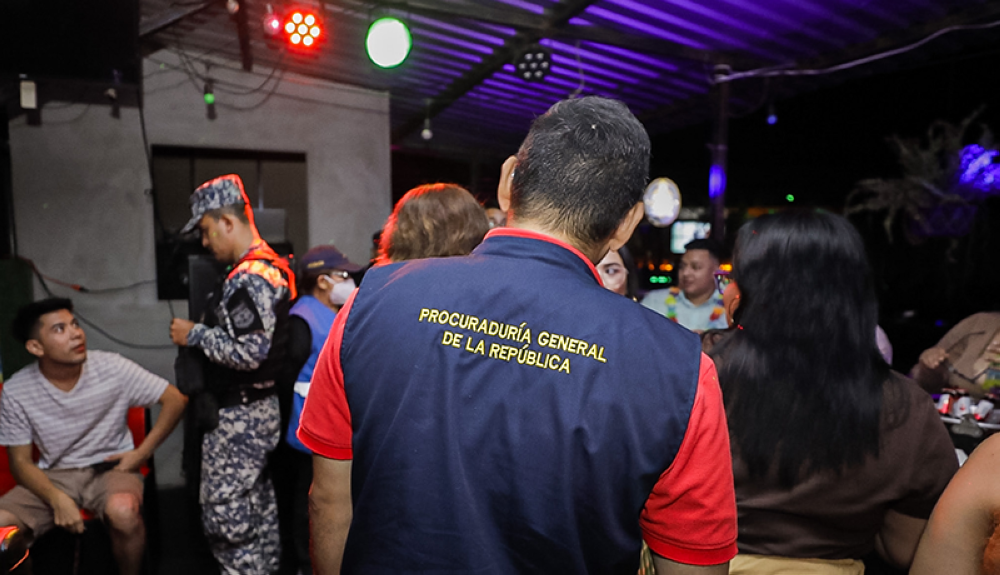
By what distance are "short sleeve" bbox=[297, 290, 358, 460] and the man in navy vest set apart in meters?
0.04

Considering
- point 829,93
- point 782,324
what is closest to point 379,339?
point 782,324

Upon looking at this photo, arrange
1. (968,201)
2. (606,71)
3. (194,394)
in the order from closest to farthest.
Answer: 1. (194,394)
2. (968,201)
3. (606,71)

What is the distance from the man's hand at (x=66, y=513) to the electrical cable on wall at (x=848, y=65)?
5959 millimetres

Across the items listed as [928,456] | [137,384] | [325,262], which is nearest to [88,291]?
[137,384]

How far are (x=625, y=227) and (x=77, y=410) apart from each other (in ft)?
10.3

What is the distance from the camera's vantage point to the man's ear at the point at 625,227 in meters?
1.03

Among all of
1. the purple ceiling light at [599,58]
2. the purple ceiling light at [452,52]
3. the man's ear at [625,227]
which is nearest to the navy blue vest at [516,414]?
the man's ear at [625,227]

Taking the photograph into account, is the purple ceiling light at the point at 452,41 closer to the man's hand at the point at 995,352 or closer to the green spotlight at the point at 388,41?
the green spotlight at the point at 388,41

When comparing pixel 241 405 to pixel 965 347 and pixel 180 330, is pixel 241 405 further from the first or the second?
pixel 965 347

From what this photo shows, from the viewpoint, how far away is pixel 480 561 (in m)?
0.89

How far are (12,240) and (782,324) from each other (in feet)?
20.6

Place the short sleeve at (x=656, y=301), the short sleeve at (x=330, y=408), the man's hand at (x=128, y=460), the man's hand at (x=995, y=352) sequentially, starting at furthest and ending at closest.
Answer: the short sleeve at (x=656, y=301)
the man's hand at (x=128, y=460)
the man's hand at (x=995, y=352)
the short sleeve at (x=330, y=408)

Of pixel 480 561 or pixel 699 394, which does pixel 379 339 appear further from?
pixel 699 394

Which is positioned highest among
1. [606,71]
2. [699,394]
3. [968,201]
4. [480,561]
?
[606,71]
